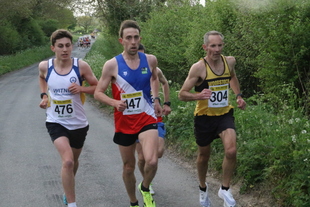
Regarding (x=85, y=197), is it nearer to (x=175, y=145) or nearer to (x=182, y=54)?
(x=175, y=145)

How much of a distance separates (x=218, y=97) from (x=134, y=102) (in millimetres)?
950

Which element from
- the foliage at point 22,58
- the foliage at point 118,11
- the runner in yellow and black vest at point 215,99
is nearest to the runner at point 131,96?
the runner in yellow and black vest at point 215,99

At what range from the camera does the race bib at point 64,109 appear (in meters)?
5.64

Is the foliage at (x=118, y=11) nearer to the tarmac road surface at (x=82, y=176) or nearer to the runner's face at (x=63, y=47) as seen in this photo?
the tarmac road surface at (x=82, y=176)

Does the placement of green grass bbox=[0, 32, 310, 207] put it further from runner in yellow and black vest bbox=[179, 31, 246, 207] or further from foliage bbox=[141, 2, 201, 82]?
foliage bbox=[141, 2, 201, 82]

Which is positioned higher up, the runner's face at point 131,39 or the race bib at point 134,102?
the runner's face at point 131,39

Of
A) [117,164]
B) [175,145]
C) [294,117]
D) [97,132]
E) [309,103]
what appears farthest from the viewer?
[97,132]

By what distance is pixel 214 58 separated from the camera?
18.0 feet

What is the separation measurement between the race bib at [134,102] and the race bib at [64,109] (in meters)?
0.71

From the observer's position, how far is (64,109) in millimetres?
5637

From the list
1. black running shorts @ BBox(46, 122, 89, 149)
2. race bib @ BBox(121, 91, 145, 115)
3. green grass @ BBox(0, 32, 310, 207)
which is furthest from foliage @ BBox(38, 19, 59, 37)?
race bib @ BBox(121, 91, 145, 115)

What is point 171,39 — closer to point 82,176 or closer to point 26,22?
point 82,176

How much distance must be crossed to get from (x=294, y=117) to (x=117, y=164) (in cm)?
332

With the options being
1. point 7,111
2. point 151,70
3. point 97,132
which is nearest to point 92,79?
point 151,70
